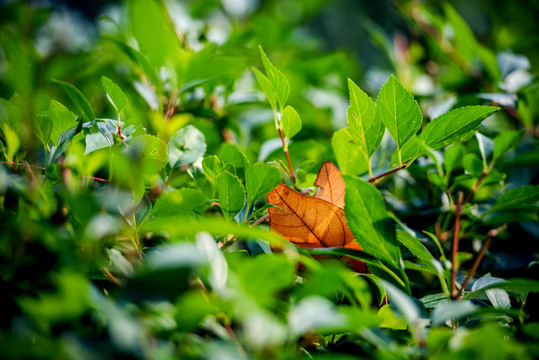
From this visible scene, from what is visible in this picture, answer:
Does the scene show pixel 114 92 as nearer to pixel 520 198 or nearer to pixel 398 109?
pixel 398 109

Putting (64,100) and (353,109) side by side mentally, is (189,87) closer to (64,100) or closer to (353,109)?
(353,109)

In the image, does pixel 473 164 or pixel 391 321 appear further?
pixel 473 164

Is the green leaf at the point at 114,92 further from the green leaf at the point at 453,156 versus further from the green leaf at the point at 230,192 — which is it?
the green leaf at the point at 453,156

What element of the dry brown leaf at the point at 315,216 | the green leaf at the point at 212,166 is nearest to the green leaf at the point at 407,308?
the dry brown leaf at the point at 315,216

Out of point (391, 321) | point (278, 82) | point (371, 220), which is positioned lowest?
point (391, 321)

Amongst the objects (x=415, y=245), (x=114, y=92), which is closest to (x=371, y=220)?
(x=415, y=245)

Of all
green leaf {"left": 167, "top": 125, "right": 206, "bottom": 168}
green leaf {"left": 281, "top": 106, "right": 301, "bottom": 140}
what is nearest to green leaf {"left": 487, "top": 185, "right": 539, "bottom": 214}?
green leaf {"left": 281, "top": 106, "right": 301, "bottom": 140}

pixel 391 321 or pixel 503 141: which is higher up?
pixel 503 141
